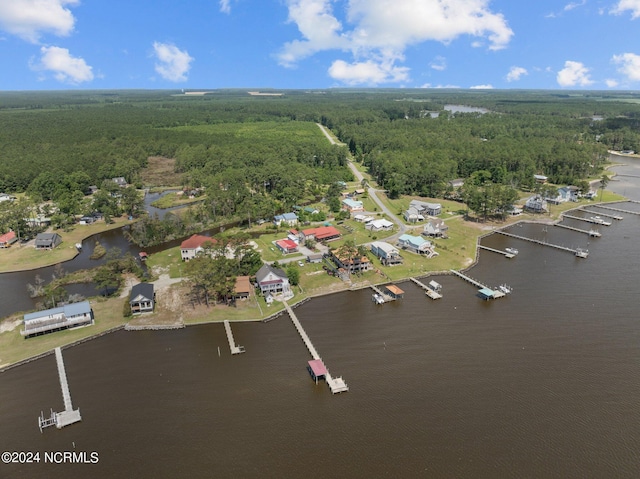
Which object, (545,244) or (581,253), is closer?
(581,253)

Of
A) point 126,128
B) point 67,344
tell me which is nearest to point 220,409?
point 67,344

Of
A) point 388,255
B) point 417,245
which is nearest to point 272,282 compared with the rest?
point 388,255

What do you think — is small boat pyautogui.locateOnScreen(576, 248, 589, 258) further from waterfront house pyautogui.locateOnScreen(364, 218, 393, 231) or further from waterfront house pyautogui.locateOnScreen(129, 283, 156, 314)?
waterfront house pyautogui.locateOnScreen(129, 283, 156, 314)

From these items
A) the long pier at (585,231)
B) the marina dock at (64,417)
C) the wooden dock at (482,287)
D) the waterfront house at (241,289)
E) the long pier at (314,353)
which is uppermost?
the waterfront house at (241,289)

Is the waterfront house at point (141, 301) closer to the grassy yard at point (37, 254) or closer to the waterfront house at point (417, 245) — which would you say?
the grassy yard at point (37, 254)

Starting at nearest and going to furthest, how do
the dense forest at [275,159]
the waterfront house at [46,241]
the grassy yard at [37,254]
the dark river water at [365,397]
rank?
the dark river water at [365,397] < the grassy yard at [37,254] < the waterfront house at [46,241] < the dense forest at [275,159]

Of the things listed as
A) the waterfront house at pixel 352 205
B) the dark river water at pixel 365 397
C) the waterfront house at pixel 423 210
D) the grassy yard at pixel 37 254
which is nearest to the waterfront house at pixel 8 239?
the grassy yard at pixel 37 254

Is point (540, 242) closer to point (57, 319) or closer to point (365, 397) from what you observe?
point (365, 397)

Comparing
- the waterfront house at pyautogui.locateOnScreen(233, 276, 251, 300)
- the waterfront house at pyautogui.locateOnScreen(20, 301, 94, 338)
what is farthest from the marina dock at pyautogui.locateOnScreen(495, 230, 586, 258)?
the waterfront house at pyautogui.locateOnScreen(20, 301, 94, 338)
